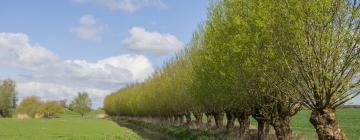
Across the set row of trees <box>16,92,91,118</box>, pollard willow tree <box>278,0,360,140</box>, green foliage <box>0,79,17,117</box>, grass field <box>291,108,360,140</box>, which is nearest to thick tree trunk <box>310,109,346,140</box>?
pollard willow tree <box>278,0,360,140</box>

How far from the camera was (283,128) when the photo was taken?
88.3 feet

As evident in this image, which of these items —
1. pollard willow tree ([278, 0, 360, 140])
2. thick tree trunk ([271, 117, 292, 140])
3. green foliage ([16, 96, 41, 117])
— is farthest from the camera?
green foliage ([16, 96, 41, 117])

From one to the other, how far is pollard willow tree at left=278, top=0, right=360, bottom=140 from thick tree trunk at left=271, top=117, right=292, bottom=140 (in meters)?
7.82

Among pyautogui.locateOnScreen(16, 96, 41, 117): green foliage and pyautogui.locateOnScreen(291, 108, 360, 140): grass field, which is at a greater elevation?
pyautogui.locateOnScreen(16, 96, 41, 117): green foliage

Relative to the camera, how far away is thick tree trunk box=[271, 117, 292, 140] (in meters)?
26.6

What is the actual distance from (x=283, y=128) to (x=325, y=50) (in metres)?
10.2

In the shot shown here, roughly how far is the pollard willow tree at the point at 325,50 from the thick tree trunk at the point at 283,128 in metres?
7.82

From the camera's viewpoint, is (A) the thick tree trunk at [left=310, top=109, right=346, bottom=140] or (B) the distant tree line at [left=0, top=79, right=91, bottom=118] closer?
(A) the thick tree trunk at [left=310, top=109, right=346, bottom=140]

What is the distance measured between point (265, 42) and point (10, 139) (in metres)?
27.9

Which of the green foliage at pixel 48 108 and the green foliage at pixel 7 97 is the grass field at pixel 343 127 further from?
the green foliage at pixel 48 108

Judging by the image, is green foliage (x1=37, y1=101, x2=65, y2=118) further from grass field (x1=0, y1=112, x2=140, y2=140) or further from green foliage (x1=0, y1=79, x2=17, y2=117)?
grass field (x1=0, y1=112, x2=140, y2=140)

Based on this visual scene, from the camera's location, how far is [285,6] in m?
18.6

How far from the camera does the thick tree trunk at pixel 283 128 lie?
2661 cm

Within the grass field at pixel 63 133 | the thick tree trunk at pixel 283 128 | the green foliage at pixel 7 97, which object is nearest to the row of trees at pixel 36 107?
the green foliage at pixel 7 97
